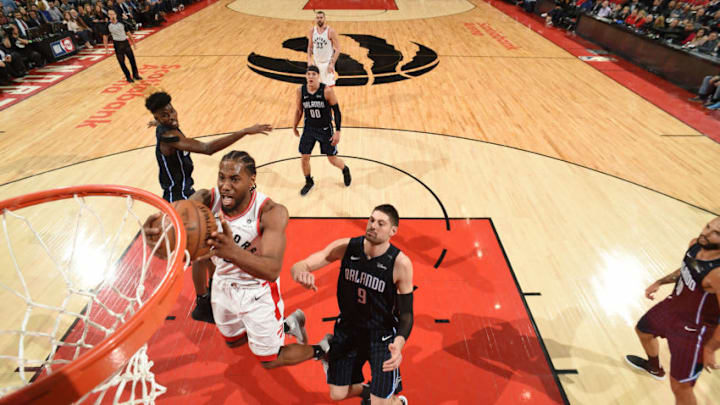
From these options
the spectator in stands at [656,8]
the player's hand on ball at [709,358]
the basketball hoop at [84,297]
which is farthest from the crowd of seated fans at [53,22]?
the spectator in stands at [656,8]

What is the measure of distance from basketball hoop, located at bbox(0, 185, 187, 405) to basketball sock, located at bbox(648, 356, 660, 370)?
363cm

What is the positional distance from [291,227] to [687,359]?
12.5 feet

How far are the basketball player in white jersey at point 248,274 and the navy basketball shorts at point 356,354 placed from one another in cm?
13

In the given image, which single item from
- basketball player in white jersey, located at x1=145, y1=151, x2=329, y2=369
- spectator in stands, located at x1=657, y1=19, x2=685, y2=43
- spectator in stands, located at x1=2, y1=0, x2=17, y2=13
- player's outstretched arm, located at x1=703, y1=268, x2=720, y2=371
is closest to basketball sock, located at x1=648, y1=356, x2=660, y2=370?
player's outstretched arm, located at x1=703, y1=268, x2=720, y2=371

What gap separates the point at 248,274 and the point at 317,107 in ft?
9.59

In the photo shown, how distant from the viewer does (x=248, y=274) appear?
2453 millimetres

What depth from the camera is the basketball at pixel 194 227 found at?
1.90 meters

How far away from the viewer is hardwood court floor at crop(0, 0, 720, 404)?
3.91 metres

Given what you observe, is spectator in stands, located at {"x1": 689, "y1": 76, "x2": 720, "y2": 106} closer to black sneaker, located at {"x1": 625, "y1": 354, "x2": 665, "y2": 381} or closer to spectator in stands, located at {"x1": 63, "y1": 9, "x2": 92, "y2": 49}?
black sneaker, located at {"x1": 625, "y1": 354, "x2": 665, "y2": 381}

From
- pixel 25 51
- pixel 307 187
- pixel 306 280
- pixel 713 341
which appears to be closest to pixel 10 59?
pixel 25 51

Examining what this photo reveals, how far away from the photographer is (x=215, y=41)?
1260cm

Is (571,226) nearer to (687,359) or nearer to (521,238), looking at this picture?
(521,238)

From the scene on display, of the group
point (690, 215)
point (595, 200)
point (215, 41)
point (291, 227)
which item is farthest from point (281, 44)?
point (690, 215)

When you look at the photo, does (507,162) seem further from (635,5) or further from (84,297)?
(635,5)
